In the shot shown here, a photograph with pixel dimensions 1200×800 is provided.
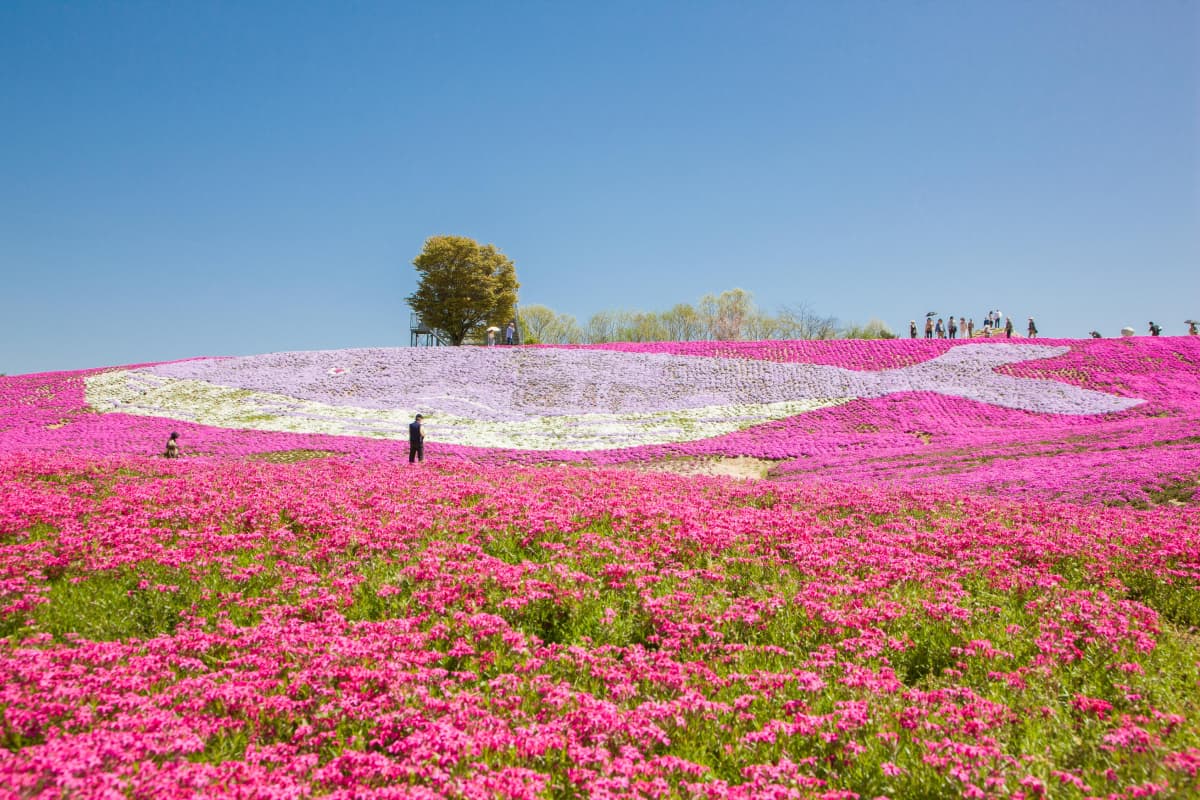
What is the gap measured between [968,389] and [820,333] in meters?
55.9

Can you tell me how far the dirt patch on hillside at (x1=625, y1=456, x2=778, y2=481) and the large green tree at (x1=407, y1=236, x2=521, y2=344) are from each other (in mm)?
43916

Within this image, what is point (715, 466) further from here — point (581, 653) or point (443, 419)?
point (581, 653)

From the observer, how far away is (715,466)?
1011 inches

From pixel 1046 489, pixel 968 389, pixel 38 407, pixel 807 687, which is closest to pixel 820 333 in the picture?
pixel 968 389

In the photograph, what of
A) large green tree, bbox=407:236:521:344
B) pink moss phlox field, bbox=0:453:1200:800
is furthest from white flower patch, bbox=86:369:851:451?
large green tree, bbox=407:236:521:344

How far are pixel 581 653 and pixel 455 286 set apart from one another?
207ft

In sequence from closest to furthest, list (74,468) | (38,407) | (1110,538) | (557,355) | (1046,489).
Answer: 1. (1110,538)
2. (74,468)
3. (1046,489)
4. (38,407)
5. (557,355)

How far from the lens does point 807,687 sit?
17.3 feet

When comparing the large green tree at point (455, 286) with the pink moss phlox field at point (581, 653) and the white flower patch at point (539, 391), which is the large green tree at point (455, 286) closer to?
the white flower patch at point (539, 391)

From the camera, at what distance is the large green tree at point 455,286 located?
65.2 meters

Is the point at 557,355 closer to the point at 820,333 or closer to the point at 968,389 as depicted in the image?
the point at 968,389

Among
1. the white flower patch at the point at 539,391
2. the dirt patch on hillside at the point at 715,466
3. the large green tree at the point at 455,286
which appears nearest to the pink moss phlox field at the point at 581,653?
the dirt patch on hillside at the point at 715,466

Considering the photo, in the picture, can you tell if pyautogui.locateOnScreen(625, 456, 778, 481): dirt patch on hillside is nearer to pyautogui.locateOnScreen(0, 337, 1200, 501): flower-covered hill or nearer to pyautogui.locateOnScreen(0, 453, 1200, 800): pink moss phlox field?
pyautogui.locateOnScreen(0, 337, 1200, 501): flower-covered hill

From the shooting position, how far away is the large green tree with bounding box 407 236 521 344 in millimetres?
65188
